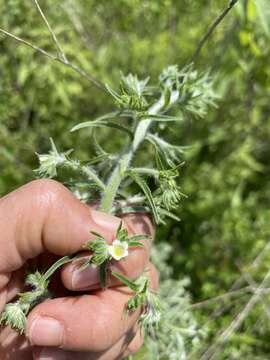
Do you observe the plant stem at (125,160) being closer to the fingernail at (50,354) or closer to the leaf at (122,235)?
the leaf at (122,235)

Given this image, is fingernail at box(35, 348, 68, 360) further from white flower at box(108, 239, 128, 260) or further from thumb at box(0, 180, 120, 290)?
white flower at box(108, 239, 128, 260)

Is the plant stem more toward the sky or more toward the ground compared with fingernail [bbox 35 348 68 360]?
more toward the sky

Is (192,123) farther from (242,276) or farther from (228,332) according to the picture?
(228,332)

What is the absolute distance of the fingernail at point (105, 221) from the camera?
1.91 meters

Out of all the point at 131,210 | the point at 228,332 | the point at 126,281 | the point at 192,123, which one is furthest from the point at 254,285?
the point at 126,281

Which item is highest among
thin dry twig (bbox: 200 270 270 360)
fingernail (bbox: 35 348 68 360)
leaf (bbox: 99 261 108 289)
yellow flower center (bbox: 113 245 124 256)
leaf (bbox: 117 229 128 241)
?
leaf (bbox: 117 229 128 241)

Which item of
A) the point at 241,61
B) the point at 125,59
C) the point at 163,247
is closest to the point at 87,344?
the point at 163,247

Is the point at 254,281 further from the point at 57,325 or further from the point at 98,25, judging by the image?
the point at 98,25

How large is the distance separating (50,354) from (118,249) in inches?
21.0

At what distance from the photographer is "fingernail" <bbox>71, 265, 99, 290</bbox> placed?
1.89m

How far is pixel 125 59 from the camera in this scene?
4219 mm

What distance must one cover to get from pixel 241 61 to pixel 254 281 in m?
1.56

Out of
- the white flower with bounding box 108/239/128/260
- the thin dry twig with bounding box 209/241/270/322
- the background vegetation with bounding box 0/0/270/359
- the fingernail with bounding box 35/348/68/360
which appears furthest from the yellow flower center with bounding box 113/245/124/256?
the thin dry twig with bounding box 209/241/270/322

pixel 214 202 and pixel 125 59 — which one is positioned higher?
pixel 125 59
